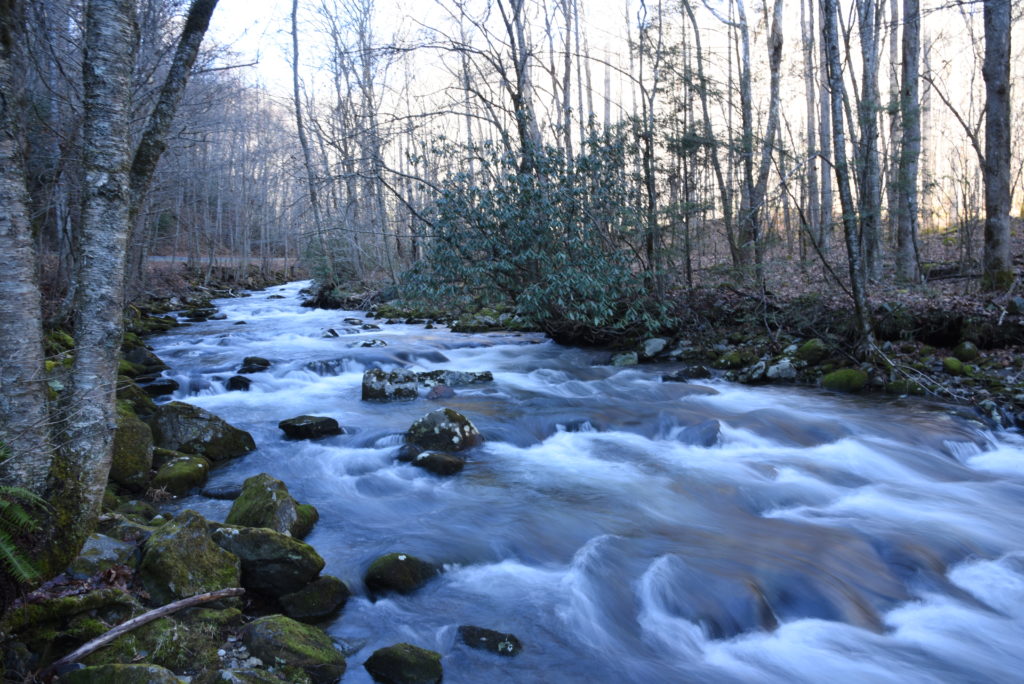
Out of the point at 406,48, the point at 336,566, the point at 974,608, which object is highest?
the point at 406,48

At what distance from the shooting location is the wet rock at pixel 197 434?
7.30 m

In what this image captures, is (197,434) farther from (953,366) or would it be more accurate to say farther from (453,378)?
(953,366)

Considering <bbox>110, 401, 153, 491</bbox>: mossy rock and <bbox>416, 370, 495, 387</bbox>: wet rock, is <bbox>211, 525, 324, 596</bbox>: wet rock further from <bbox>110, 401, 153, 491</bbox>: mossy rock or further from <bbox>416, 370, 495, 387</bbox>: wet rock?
<bbox>416, 370, 495, 387</bbox>: wet rock

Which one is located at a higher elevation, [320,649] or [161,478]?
[161,478]

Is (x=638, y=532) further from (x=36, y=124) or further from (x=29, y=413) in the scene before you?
(x=36, y=124)

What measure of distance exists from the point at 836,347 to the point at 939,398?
203 centimetres

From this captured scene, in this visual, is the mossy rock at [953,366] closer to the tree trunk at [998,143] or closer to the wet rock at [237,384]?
the tree trunk at [998,143]

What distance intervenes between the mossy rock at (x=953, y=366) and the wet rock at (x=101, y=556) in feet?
33.3

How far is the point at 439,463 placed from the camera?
24.1ft

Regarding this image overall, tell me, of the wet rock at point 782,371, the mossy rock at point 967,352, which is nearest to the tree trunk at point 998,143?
the mossy rock at point 967,352

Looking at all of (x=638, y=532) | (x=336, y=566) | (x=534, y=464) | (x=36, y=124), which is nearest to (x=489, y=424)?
(x=534, y=464)

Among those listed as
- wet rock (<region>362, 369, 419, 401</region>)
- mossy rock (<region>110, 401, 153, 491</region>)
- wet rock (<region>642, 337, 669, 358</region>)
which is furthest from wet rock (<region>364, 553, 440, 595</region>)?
wet rock (<region>642, 337, 669, 358</region>)

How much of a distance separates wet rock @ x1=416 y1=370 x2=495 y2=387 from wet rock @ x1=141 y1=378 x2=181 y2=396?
3.90 m

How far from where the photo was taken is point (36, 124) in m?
9.93
